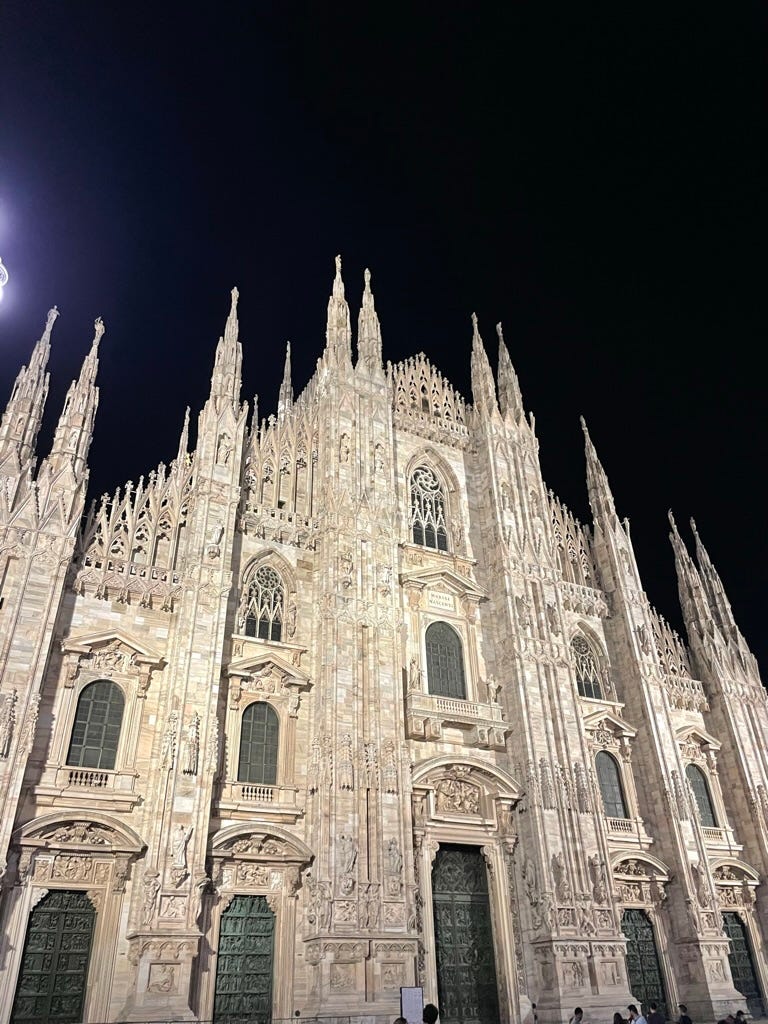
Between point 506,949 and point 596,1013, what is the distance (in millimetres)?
2944

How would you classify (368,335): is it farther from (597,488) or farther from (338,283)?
(597,488)

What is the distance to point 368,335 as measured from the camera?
31.4 m

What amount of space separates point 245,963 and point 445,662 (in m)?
11.4

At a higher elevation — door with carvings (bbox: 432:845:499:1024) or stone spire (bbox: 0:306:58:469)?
stone spire (bbox: 0:306:58:469)

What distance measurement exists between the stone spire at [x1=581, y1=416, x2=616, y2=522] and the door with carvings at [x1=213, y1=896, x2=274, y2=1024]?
21499 mm

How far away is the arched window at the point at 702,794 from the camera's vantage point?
29.4 metres

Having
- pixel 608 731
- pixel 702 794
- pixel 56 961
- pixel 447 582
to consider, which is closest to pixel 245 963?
pixel 56 961

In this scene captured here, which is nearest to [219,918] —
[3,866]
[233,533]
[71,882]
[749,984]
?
[71,882]

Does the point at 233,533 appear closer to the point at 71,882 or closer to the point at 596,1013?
the point at 71,882

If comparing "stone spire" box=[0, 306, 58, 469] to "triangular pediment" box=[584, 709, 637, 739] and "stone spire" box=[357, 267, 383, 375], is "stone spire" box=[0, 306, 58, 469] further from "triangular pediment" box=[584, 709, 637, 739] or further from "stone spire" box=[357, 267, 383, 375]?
"triangular pediment" box=[584, 709, 637, 739]

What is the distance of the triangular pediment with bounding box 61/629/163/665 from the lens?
20234 millimetres

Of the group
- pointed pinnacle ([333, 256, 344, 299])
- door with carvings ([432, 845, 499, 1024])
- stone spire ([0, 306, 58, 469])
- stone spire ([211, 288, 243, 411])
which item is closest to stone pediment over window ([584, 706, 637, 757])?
door with carvings ([432, 845, 499, 1024])

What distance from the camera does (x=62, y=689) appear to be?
1986 centimetres

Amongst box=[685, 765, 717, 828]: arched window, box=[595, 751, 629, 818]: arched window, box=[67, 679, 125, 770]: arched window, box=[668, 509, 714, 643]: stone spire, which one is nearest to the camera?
box=[67, 679, 125, 770]: arched window
